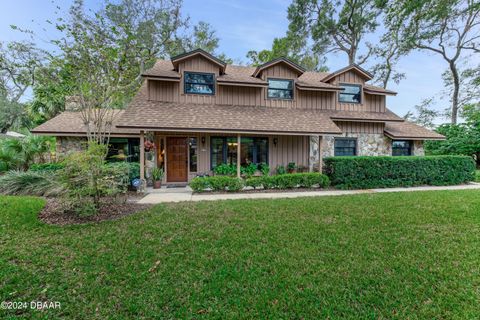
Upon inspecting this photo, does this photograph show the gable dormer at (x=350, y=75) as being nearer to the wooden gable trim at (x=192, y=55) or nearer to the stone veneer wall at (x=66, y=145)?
the wooden gable trim at (x=192, y=55)

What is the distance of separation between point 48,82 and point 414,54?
2826 cm

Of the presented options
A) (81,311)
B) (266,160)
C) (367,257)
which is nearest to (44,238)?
(81,311)

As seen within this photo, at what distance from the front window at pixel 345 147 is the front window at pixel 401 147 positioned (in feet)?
8.36

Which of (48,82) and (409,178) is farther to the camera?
(409,178)

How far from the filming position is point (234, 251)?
3951 millimetres

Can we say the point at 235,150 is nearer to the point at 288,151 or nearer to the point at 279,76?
the point at 288,151

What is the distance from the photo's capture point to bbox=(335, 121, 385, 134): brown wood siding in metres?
12.9

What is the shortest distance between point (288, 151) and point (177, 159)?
19.5 ft

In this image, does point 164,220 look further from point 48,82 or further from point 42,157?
point 42,157

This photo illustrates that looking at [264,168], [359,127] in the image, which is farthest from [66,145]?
[359,127]

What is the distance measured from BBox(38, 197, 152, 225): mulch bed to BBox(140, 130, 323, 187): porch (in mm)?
4027

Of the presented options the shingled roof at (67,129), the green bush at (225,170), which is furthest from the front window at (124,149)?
the green bush at (225,170)

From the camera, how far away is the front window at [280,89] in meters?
12.8

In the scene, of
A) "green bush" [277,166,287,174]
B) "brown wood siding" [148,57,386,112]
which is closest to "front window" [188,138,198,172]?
"brown wood siding" [148,57,386,112]
